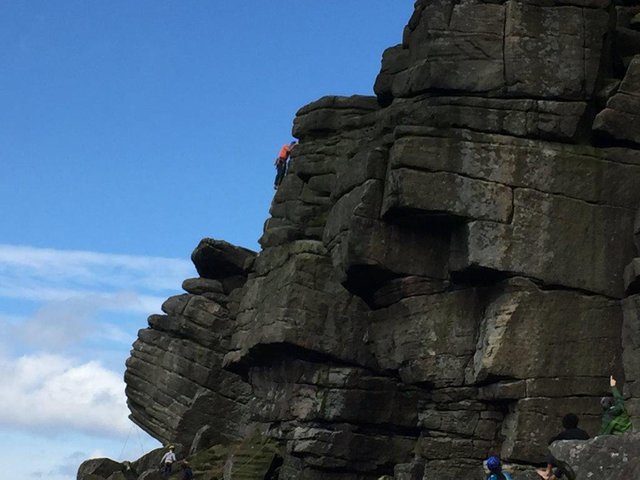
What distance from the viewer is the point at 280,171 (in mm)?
58719

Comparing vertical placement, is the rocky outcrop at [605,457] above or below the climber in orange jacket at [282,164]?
below

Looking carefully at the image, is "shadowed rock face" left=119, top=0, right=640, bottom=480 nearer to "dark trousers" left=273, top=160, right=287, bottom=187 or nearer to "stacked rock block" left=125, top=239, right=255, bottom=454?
"dark trousers" left=273, top=160, right=287, bottom=187

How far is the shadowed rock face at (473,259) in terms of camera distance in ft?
121

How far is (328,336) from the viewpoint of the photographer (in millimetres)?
46562

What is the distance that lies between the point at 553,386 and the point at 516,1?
577 inches

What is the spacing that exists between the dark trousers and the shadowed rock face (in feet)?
35.5

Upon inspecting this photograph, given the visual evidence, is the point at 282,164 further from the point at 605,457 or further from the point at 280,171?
the point at 605,457

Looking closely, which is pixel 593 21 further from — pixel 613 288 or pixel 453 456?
pixel 453 456

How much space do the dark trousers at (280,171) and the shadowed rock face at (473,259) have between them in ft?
35.5

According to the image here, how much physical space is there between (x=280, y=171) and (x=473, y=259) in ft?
75.8

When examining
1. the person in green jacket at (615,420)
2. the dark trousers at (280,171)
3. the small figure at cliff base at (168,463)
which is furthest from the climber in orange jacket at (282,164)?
the person in green jacket at (615,420)

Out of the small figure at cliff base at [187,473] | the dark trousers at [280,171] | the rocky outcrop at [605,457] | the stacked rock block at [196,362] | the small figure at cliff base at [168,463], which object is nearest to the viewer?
the rocky outcrop at [605,457]

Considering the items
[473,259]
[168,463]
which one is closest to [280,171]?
[168,463]

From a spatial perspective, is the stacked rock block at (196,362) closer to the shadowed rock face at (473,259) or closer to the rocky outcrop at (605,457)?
the shadowed rock face at (473,259)
